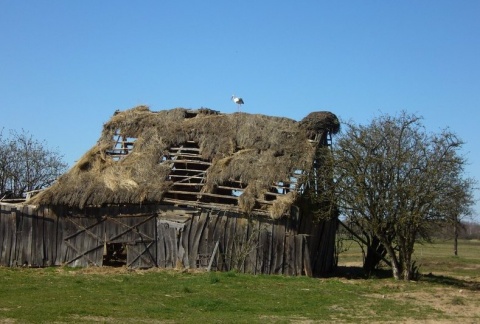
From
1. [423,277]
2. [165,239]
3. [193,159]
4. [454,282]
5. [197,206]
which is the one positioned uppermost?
[193,159]

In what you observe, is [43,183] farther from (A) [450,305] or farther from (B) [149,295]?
(A) [450,305]

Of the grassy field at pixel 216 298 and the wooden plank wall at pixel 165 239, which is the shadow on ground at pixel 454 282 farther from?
the wooden plank wall at pixel 165 239

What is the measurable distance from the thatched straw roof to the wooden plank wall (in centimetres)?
63

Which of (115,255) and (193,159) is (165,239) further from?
(193,159)

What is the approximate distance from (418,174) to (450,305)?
5.81m

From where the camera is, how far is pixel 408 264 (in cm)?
2409

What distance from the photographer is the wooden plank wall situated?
24.1 m

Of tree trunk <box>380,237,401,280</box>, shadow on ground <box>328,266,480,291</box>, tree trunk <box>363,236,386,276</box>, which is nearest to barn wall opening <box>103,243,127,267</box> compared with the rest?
shadow on ground <box>328,266,480,291</box>

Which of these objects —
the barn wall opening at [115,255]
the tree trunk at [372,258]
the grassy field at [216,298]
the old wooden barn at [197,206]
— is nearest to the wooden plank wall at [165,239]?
the old wooden barn at [197,206]

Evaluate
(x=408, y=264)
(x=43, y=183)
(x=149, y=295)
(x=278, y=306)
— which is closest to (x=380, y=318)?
(x=278, y=306)

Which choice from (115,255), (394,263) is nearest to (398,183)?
(394,263)

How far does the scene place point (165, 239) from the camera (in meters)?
24.9

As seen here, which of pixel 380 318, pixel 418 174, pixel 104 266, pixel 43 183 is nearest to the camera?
pixel 380 318

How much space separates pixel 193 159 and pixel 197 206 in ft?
10.8
